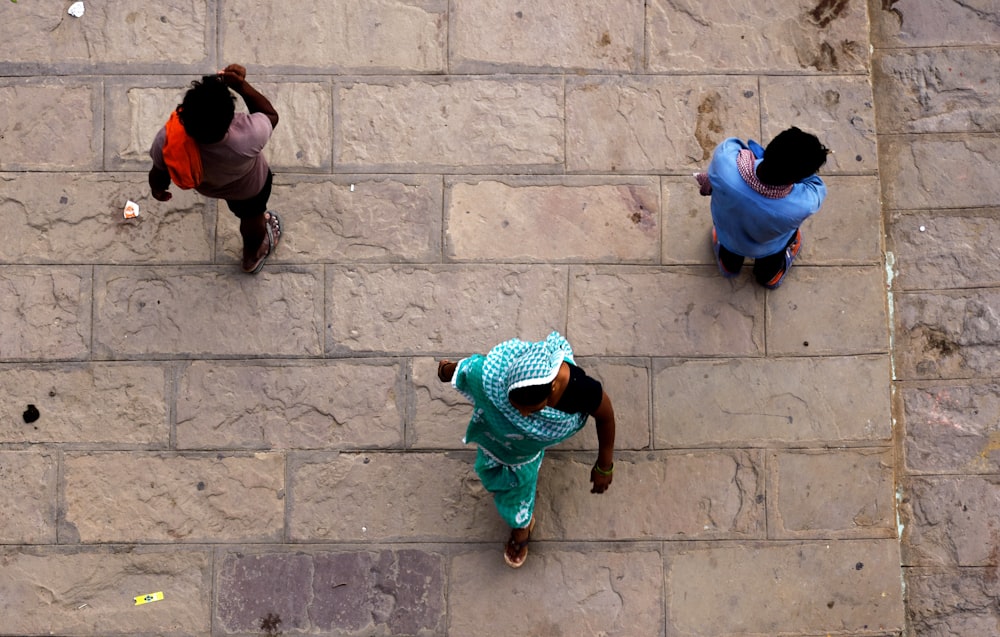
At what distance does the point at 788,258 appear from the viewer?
14.0 feet

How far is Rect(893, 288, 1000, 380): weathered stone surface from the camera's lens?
4473 millimetres

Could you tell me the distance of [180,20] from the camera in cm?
460

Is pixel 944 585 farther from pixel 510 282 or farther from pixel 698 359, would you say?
pixel 510 282

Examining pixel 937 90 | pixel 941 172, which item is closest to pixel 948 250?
pixel 941 172

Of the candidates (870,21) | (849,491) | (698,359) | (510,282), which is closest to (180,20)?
(510,282)

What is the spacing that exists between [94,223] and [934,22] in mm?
4560

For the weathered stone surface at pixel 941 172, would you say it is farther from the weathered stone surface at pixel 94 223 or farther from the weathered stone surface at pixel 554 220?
the weathered stone surface at pixel 94 223

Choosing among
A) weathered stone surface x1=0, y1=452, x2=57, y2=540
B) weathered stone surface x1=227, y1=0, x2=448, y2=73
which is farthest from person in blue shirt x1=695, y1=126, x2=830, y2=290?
weathered stone surface x1=0, y1=452, x2=57, y2=540

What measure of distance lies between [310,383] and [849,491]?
2715mm

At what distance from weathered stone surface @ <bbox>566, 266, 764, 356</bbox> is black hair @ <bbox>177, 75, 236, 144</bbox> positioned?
6.23 ft

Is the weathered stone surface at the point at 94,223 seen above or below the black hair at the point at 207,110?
below

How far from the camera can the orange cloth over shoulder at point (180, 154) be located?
3.42m

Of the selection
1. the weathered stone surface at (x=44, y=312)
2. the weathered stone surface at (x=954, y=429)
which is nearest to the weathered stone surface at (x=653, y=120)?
the weathered stone surface at (x=954, y=429)

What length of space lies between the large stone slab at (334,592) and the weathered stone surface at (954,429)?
2.47 m
